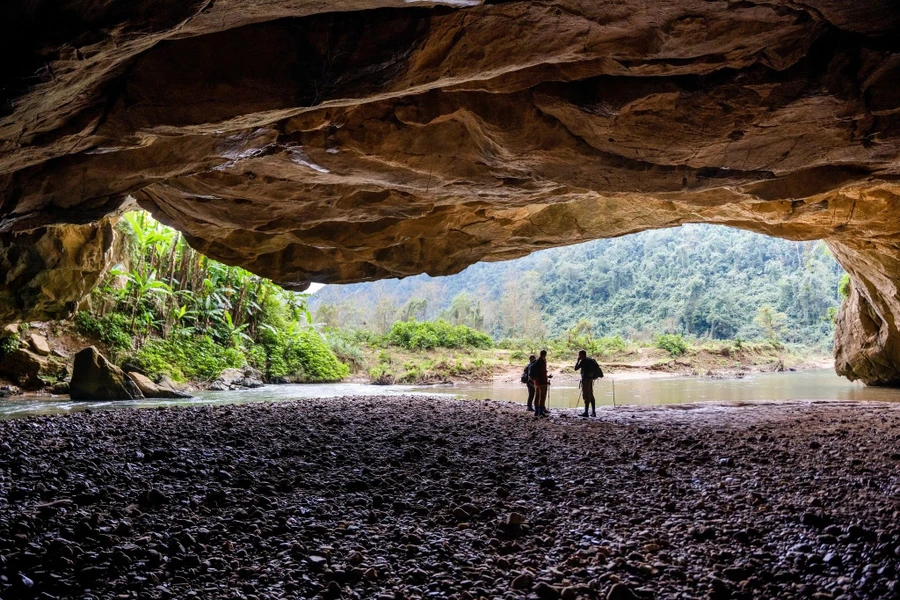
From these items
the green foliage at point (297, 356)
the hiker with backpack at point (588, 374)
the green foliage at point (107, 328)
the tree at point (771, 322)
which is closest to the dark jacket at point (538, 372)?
the hiker with backpack at point (588, 374)

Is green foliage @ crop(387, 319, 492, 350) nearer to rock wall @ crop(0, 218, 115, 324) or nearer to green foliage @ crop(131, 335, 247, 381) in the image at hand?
green foliage @ crop(131, 335, 247, 381)

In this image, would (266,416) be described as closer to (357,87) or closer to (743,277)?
(357,87)

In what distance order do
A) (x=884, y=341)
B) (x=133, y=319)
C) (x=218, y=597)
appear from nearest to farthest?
(x=218, y=597) → (x=884, y=341) → (x=133, y=319)

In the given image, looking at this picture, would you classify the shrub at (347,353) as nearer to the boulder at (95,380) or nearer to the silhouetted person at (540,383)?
the boulder at (95,380)

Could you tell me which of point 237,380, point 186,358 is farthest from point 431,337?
point 186,358

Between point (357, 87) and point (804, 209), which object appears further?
point (804, 209)

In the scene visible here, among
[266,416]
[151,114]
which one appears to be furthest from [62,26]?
[266,416]

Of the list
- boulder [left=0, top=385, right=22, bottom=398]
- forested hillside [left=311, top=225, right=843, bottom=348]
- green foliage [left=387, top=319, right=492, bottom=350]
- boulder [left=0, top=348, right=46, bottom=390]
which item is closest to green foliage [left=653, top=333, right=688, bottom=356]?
forested hillside [left=311, top=225, right=843, bottom=348]

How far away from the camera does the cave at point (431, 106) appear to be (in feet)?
12.7

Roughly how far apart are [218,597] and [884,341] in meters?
19.3

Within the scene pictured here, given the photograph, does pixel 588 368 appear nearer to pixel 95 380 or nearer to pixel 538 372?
pixel 538 372

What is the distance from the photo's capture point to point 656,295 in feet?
199

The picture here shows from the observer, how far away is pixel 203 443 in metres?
7.27

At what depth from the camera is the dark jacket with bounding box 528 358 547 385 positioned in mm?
11617
